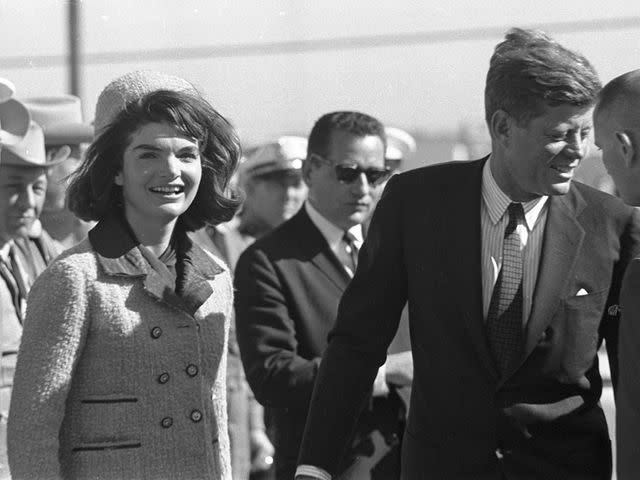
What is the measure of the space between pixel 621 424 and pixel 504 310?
0.60 m

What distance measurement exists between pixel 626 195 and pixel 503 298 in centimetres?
48

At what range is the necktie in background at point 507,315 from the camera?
3238mm

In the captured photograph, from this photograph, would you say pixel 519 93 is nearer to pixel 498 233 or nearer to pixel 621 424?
pixel 498 233

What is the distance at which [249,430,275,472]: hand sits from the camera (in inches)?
328

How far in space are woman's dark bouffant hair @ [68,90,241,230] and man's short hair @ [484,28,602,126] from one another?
2.40 feet

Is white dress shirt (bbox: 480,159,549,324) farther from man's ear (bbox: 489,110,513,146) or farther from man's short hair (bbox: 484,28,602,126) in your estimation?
man's short hair (bbox: 484,28,602,126)

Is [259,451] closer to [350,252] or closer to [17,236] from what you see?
[350,252]

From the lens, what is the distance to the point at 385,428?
4.44 m

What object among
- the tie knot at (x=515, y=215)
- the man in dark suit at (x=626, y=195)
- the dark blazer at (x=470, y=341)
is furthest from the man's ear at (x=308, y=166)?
the man in dark suit at (x=626, y=195)

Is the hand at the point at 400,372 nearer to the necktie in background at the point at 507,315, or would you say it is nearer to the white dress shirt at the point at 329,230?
the white dress shirt at the point at 329,230

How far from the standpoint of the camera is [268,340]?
450 cm

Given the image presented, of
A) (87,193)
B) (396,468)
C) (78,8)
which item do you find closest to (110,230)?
(87,193)

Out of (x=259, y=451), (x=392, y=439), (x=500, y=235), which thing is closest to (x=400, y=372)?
(x=392, y=439)

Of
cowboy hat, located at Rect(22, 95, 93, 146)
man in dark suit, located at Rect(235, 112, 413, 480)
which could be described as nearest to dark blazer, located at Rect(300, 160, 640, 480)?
man in dark suit, located at Rect(235, 112, 413, 480)
